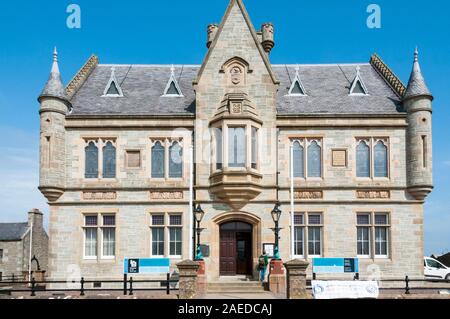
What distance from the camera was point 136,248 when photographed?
2622cm

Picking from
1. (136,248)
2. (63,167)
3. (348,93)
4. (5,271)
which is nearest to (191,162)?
(136,248)

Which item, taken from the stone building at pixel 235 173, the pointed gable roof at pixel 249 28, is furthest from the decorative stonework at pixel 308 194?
the pointed gable roof at pixel 249 28

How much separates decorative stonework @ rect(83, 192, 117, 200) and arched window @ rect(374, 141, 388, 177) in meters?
14.7

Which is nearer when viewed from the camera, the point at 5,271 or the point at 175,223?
the point at 175,223

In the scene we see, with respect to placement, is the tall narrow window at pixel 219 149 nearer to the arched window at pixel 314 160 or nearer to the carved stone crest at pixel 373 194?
the arched window at pixel 314 160

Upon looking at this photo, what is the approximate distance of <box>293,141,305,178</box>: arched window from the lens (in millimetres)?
27078

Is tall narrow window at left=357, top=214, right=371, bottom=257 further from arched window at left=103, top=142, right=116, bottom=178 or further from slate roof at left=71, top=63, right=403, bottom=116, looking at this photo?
arched window at left=103, top=142, right=116, bottom=178

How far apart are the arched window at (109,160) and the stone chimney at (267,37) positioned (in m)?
12.2

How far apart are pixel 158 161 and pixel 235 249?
650 cm

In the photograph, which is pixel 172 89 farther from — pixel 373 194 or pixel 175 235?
pixel 373 194

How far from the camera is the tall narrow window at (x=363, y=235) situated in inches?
1044
